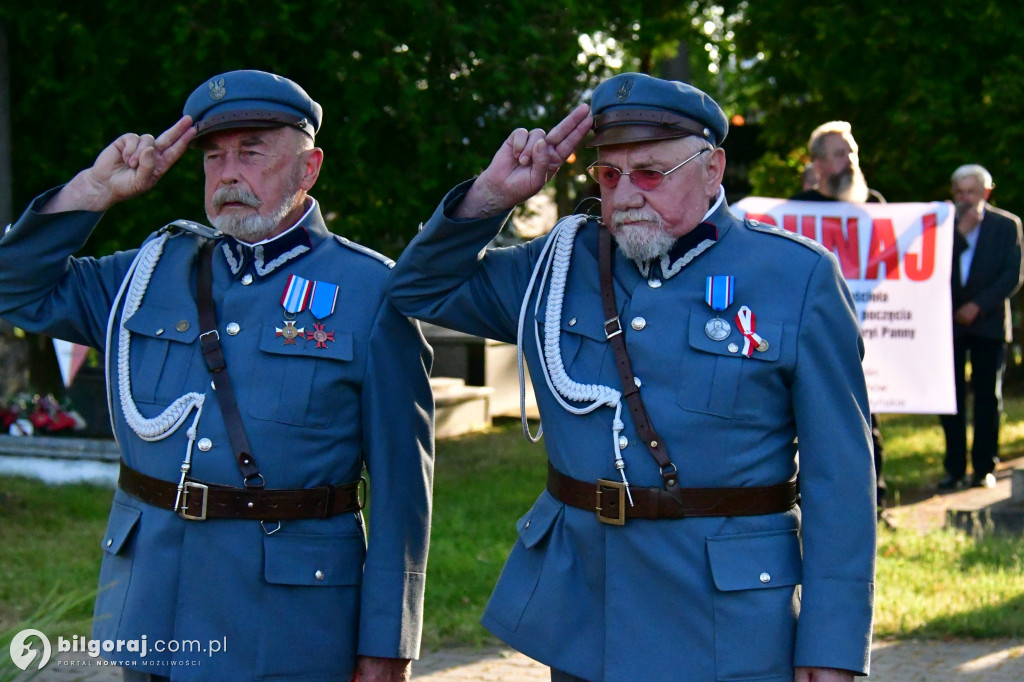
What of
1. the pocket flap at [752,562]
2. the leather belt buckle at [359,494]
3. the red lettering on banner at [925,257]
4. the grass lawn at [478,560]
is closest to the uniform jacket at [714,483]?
the pocket flap at [752,562]

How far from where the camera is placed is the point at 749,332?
3.12 meters

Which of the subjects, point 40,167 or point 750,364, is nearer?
point 750,364

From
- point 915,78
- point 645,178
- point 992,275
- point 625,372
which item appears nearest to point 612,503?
point 625,372

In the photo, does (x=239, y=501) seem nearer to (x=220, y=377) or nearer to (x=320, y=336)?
(x=220, y=377)

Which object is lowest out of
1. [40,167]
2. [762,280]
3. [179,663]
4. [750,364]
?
[179,663]

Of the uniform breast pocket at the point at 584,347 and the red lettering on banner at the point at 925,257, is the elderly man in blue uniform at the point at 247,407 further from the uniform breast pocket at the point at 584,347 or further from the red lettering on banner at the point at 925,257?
the red lettering on banner at the point at 925,257

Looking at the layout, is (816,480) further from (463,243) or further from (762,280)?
(463,243)

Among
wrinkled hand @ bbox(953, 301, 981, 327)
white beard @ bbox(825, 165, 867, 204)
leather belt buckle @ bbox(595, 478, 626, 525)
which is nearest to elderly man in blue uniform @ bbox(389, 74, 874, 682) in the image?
leather belt buckle @ bbox(595, 478, 626, 525)

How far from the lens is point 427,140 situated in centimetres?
939

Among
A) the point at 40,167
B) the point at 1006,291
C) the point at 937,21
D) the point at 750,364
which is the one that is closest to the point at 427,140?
the point at 40,167

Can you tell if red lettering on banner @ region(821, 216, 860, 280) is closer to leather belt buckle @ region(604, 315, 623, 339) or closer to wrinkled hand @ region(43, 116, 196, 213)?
leather belt buckle @ region(604, 315, 623, 339)

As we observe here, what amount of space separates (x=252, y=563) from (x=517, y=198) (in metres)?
1.11

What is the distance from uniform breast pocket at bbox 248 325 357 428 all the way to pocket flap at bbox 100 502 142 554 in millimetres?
Answer: 406

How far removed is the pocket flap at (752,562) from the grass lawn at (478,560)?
2371mm
